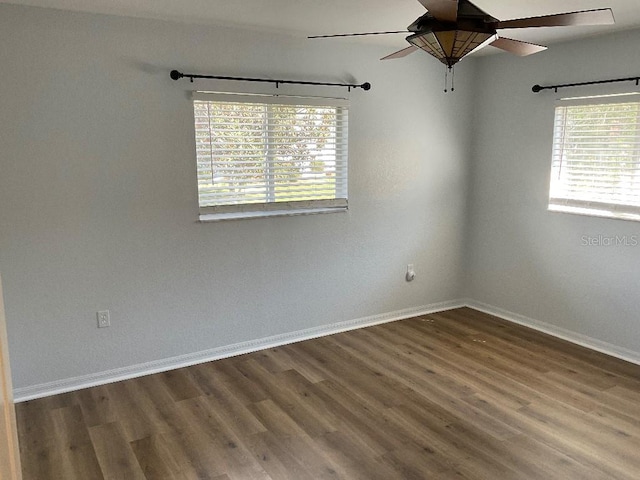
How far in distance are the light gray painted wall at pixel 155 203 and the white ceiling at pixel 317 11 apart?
0.16 m

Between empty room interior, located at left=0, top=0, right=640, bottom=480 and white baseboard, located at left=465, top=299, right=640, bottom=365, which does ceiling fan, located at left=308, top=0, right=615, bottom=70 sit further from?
white baseboard, located at left=465, top=299, right=640, bottom=365

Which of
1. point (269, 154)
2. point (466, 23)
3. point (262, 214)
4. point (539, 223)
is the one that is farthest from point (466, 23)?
point (539, 223)

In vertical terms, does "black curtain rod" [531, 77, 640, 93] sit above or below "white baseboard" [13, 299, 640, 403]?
above

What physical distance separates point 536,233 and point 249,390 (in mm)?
2693

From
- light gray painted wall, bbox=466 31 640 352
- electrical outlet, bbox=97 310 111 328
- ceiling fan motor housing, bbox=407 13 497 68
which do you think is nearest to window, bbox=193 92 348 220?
electrical outlet, bbox=97 310 111 328

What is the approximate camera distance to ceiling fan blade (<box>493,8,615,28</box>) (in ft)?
6.65

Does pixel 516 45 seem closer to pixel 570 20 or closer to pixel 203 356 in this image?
pixel 570 20

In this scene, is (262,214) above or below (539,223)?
above

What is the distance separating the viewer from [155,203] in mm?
3395

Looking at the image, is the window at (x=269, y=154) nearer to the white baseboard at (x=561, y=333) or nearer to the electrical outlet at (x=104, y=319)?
the electrical outlet at (x=104, y=319)

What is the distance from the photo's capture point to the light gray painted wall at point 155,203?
9.90ft

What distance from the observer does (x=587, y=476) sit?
2391 millimetres

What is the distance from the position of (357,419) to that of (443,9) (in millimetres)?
2145

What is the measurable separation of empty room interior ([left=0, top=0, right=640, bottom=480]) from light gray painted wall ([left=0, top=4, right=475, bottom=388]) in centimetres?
1
